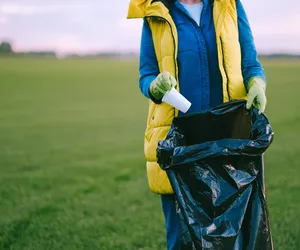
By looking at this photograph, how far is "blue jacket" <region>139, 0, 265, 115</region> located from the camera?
6.97 feet

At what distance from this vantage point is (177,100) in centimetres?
202

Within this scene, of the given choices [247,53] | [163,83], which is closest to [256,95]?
[247,53]

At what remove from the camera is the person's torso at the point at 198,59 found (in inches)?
83.6

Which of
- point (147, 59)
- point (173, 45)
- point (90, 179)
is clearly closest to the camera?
point (173, 45)

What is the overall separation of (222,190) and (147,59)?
2.30 feet

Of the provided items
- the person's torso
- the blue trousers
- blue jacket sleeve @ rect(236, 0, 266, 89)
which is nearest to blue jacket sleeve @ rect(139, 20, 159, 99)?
the person's torso

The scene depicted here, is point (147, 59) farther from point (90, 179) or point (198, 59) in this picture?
point (90, 179)

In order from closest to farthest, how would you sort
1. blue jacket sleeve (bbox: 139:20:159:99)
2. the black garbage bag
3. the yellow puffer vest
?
the black garbage bag, the yellow puffer vest, blue jacket sleeve (bbox: 139:20:159:99)

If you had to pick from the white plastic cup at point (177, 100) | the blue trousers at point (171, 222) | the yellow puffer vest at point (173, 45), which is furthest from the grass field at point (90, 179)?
the white plastic cup at point (177, 100)

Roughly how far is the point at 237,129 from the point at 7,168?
Answer: 161 inches

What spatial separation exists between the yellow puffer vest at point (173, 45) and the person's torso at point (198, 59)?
0.13ft

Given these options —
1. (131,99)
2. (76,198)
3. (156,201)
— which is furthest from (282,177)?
(131,99)

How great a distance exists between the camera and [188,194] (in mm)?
1905

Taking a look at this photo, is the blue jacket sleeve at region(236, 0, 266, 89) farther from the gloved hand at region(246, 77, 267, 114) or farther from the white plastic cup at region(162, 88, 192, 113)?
the white plastic cup at region(162, 88, 192, 113)
